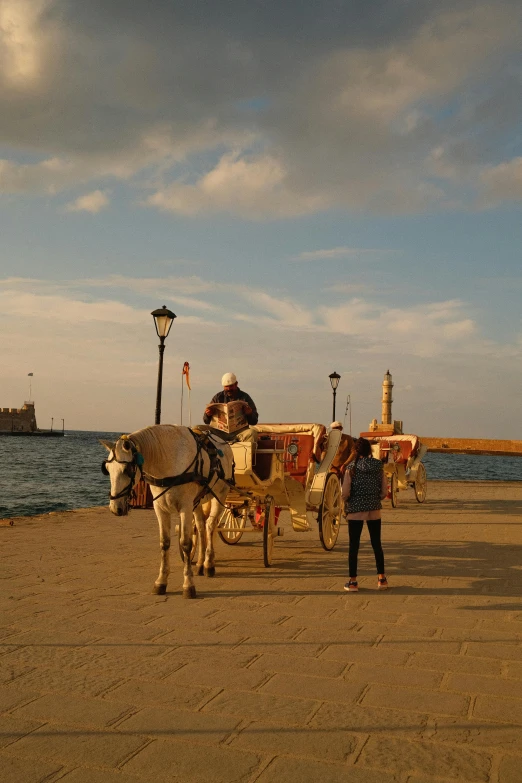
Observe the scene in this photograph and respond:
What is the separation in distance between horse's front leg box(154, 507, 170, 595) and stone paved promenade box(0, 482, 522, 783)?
256mm

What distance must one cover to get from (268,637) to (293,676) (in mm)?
1004

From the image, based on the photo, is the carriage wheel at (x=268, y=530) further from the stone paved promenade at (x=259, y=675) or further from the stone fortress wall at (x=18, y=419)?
the stone fortress wall at (x=18, y=419)

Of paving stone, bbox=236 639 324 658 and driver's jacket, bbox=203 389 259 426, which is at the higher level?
driver's jacket, bbox=203 389 259 426

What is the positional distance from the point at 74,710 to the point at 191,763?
0.98 m

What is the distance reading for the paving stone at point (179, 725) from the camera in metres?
3.91

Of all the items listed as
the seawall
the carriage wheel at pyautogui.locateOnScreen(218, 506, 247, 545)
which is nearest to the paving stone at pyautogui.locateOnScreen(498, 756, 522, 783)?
the carriage wheel at pyautogui.locateOnScreen(218, 506, 247, 545)

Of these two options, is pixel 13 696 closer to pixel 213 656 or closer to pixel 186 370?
pixel 213 656

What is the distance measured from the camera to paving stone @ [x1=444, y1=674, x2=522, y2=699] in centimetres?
471

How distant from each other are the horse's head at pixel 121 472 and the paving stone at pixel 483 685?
3.52 metres

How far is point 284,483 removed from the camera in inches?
397

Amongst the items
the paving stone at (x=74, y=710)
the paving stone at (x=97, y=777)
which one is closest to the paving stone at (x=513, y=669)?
the paving stone at (x=74, y=710)

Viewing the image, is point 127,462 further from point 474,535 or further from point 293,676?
point 474,535

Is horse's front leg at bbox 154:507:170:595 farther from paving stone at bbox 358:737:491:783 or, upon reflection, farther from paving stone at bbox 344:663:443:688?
paving stone at bbox 358:737:491:783

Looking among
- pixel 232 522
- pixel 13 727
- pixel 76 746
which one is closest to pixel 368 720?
pixel 76 746
